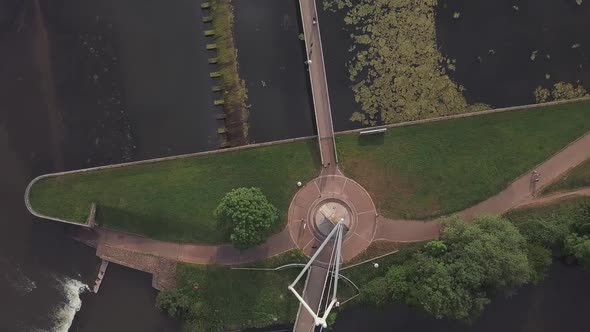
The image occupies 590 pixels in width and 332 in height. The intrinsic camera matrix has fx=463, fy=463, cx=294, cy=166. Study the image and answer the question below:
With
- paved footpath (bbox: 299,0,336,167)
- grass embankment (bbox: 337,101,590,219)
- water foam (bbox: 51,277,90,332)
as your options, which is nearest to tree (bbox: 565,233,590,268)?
grass embankment (bbox: 337,101,590,219)

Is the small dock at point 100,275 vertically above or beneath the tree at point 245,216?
beneath

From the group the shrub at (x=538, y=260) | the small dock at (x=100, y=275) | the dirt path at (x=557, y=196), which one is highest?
the dirt path at (x=557, y=196)

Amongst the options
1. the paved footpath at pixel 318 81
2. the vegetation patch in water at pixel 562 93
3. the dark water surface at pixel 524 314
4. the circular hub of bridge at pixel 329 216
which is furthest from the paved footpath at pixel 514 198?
the paved footpath at pixel 318 81

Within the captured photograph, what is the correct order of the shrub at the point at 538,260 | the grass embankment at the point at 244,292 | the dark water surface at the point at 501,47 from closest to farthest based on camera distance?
the shrub at the point at 538,260, the grass embankment at the point at 244,292, the dark water surface at the point at 501,47

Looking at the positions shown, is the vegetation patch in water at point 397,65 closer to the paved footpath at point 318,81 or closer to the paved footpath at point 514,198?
the paved footpath at point 318,81

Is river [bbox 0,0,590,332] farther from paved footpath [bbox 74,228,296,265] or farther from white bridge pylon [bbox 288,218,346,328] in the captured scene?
white bridge pylon [bbox 288,218,346,328]

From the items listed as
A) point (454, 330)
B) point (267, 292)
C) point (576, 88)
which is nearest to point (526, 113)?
point (576, 88)

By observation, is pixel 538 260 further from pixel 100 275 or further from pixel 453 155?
pixel 100 275
